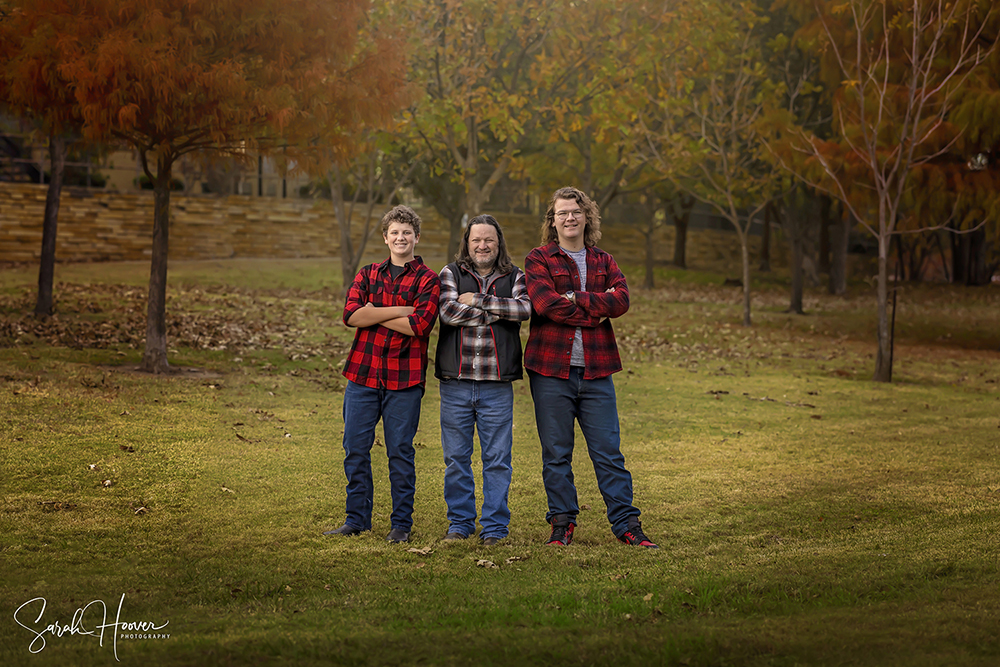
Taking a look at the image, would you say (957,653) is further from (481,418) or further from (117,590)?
(117,590)

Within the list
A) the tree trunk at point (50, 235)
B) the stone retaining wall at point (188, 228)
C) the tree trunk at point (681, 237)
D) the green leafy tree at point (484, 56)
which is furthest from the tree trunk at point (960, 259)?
the tree trunk at point (50, 235)

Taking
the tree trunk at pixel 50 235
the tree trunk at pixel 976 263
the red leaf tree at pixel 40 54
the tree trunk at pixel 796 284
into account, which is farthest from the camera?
the tree trunk at pixel 976 263

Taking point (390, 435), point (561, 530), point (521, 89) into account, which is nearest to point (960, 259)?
point (521, 89)

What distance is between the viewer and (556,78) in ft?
62.3

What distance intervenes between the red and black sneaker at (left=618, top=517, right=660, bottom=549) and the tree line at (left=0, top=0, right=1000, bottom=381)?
6.79 metres

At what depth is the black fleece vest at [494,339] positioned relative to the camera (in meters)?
5.30

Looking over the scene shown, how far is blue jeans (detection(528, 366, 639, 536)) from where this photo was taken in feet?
17.5

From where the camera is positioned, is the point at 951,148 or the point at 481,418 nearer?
the point at 481,418

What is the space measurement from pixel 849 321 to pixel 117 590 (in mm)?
20465

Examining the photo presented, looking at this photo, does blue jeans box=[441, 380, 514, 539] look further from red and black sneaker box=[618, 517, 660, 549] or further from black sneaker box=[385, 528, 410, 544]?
red and black sneaker box=[618, 517, 660, 549]

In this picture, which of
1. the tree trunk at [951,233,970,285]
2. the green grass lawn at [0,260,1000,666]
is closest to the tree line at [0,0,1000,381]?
the green grass lawn at [0,260,1000,666]

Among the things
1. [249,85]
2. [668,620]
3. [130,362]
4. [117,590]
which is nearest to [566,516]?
[668,620]

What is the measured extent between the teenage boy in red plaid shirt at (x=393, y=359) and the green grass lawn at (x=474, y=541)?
424 millimetres

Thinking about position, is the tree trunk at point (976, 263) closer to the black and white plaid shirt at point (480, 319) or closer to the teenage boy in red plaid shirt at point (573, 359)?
the teenage boy in red plaid shirt at point (573, 359)
